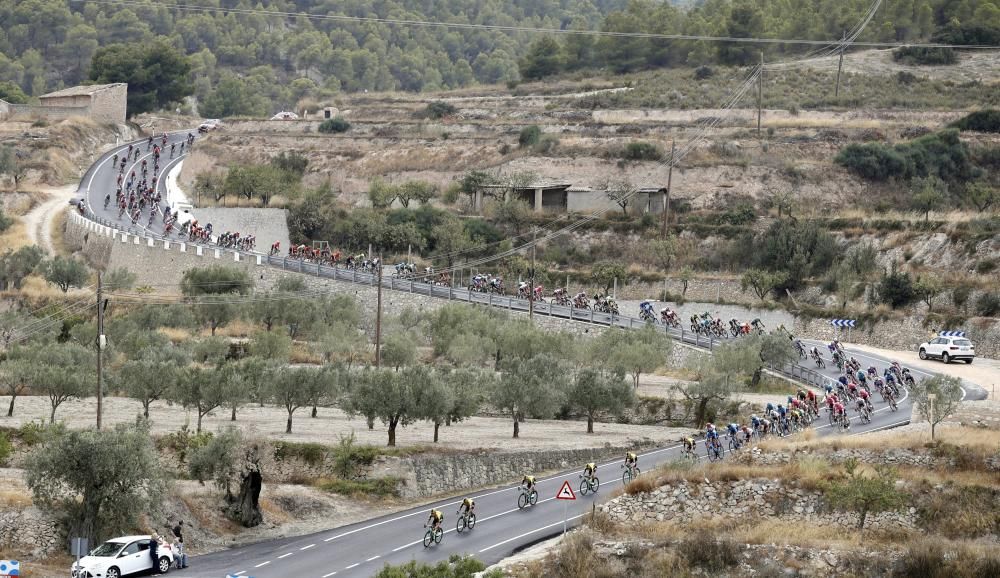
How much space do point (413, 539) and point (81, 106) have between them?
96.4 metres

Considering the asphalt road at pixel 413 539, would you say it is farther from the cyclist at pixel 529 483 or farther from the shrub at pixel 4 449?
the shrub at pixel 4 449

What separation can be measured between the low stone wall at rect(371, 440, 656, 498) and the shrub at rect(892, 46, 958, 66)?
8184 centimetres

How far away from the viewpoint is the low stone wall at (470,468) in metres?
46.5

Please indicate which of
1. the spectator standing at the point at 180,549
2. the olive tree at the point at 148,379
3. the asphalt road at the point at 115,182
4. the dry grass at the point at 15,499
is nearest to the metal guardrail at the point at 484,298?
the asphalt road at the point at 115,182

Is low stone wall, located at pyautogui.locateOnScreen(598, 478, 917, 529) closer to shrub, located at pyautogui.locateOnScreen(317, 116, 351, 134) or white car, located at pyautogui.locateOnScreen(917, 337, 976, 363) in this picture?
white car, located at pyautogui.locateOnScreen(917, 337, 976, 363)

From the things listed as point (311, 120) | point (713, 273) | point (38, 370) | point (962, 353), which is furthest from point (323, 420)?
point (311, 120)

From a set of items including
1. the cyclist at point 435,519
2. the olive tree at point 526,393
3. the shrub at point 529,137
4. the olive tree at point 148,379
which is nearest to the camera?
the cyclist at point 435,519

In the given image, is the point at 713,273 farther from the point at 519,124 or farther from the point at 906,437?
the point at 906,437

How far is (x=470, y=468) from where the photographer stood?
4819cm

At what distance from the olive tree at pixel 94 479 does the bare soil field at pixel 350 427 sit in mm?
10993

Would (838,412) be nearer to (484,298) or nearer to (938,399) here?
(938,399)

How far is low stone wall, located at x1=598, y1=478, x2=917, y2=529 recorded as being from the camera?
3844 cm

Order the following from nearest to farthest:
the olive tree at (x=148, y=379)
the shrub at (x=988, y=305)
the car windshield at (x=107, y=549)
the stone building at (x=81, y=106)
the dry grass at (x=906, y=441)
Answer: the car windshield at (x=107, y=549), the dry grass at (x=906, y=441), the olive tree at (x=148, y=379), the shrub at (x=988, y=305), the stone building at (x=81, y=106)

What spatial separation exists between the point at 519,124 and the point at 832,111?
2190 centimetres
